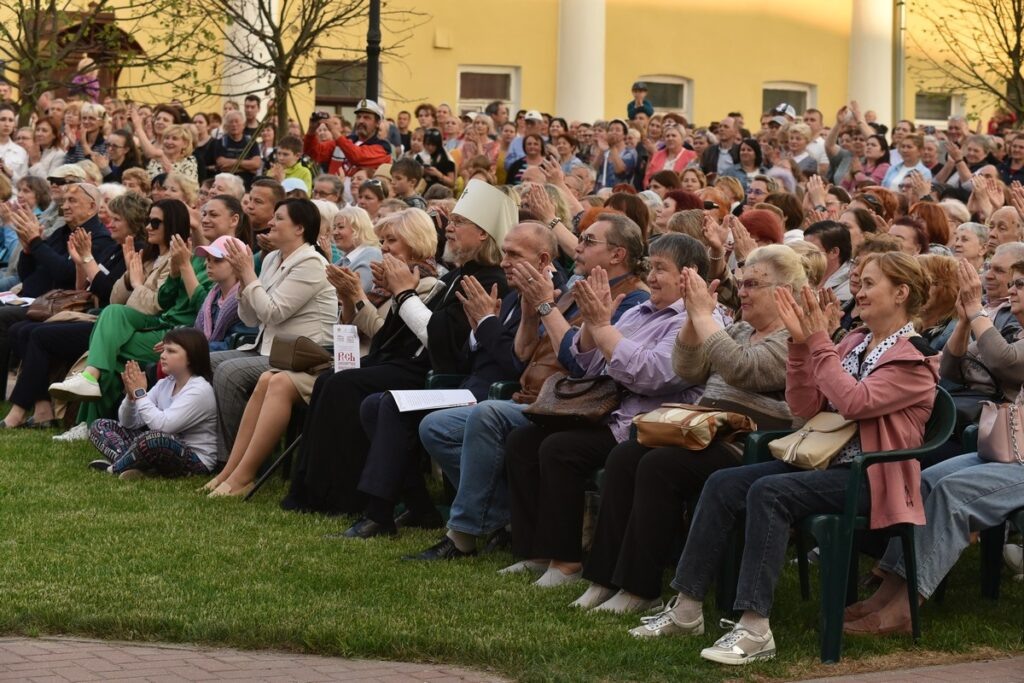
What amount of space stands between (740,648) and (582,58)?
83.0ft

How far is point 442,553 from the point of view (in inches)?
342

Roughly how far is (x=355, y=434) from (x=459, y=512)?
1.45 m

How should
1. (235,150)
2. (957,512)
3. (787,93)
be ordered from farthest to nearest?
(787,93)
(235,150)
(957,512)

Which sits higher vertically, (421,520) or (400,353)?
(400,353)

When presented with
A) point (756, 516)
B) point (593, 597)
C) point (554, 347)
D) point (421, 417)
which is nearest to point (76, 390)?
point (421, 417)

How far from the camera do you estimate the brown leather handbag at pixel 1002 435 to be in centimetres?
731

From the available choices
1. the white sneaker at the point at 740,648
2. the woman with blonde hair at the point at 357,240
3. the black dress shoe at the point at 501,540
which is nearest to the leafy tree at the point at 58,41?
the woman with blonde hair at the point at 357,240

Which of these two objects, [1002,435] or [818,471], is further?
[1002,435]

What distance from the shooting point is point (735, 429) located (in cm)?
Result: 746

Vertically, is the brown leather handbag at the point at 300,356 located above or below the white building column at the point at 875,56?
below

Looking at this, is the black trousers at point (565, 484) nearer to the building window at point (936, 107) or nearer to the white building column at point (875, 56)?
the white building column at point (875, 56)

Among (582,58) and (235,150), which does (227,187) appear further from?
(582,58)

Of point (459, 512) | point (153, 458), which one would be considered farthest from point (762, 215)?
point (153, 458)

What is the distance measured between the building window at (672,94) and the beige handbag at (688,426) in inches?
1004
